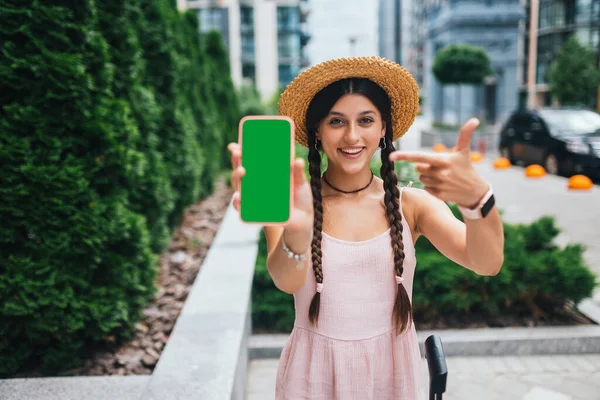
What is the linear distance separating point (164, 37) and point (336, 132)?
511cm

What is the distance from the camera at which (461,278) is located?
13.0 ft

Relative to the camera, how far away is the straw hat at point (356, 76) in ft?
5.25

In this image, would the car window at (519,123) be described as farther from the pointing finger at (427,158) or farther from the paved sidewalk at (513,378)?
the pointing finger at (427,158)

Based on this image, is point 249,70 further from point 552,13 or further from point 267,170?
point 267,170

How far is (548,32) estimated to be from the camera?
4022 centimetres

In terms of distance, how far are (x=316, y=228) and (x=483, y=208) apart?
512mm

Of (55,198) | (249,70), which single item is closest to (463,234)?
(55,198)

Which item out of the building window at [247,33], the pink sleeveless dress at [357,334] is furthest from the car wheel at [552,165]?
the building window at [247,33]

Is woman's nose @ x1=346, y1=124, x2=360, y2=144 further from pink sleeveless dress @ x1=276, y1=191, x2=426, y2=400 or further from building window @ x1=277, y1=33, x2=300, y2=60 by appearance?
building window @ x1=277, y1=33, x2=300, y2=60

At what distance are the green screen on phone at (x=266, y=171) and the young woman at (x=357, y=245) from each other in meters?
0.39

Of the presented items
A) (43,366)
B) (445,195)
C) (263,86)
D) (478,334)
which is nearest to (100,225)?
(43,366)

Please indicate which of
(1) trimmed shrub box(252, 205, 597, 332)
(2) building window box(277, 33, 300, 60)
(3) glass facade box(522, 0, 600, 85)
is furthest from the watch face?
(2) building window box(277, 33, 300, 60)

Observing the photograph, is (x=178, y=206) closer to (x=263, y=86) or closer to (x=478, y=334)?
(x=478, y=334)

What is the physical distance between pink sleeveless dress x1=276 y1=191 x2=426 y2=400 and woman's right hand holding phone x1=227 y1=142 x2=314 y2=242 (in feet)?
1.15
